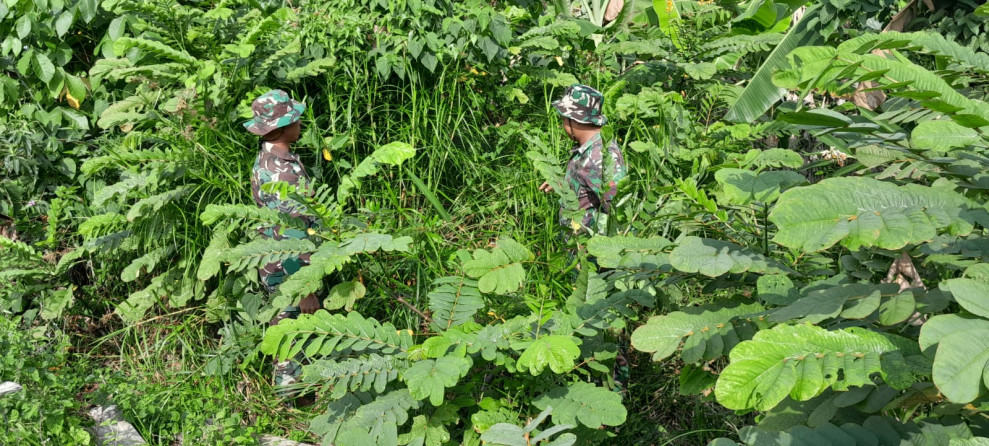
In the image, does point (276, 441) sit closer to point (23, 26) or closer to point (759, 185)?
point (759, 185)

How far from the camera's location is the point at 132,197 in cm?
476

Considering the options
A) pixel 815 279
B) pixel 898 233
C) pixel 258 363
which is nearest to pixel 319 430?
pixel 258 363

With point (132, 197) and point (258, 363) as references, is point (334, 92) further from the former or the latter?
point (258, 363)

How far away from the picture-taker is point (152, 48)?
4.42m

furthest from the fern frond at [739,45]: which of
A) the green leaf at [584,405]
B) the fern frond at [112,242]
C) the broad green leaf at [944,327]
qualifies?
the broad green leaf at [944,327]

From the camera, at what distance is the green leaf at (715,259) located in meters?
1.87

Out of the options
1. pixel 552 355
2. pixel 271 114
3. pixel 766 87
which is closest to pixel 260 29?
pixel 271 114

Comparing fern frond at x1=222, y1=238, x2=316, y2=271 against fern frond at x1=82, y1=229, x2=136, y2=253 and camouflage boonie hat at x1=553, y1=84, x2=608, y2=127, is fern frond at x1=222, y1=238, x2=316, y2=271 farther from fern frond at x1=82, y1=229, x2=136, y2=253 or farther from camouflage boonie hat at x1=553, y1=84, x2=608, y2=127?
fern frond at x1=82, y1=229, x2=136, y2=253

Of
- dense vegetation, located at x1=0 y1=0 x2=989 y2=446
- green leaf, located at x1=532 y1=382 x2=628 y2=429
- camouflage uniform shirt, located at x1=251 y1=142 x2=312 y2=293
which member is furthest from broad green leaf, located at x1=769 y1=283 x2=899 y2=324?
camouflage uniform shirt, located at x1=251 y1=142 x2=312 y2=293

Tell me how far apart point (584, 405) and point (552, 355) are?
12.4 inches

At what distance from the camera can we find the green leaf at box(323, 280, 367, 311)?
3818 millimetres

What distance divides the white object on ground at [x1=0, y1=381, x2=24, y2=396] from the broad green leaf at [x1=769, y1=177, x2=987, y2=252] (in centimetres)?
353

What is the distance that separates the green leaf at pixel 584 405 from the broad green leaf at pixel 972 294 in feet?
4.84

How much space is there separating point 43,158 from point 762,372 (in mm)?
5111
